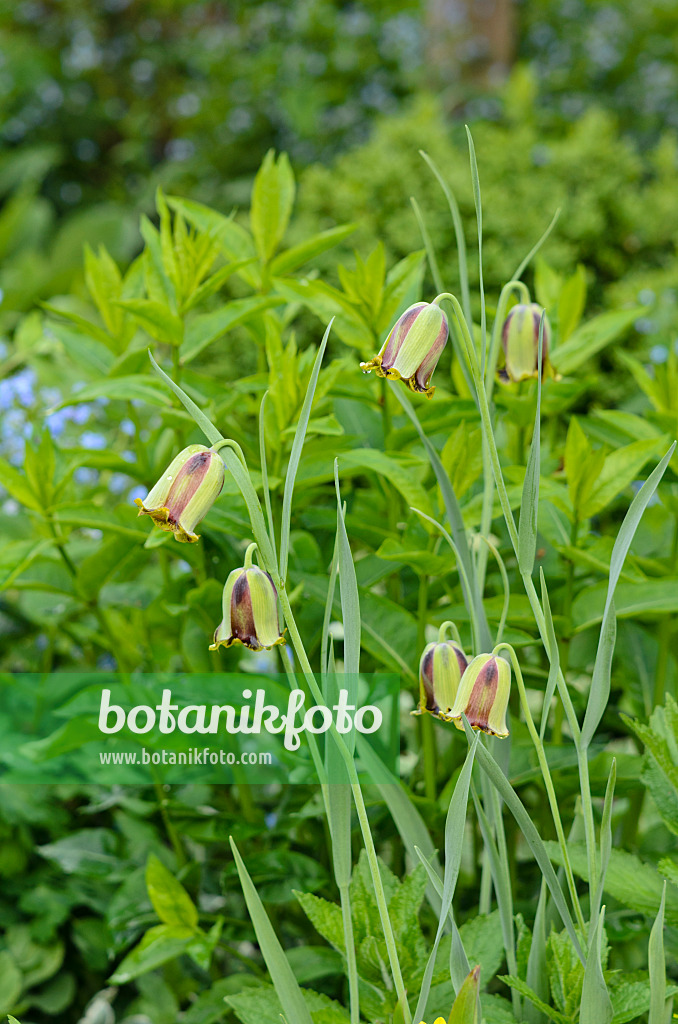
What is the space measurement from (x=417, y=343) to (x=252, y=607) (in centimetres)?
22

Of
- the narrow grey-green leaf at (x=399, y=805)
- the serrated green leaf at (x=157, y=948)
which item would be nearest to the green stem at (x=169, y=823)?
the serrated green leaf at (x=157, y=948)

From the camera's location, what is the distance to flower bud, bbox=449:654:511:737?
632 millimetres

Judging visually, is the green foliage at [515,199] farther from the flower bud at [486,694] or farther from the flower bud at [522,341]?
the flower bud at [486,694]

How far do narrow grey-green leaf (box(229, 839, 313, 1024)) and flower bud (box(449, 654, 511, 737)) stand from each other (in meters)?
0.19

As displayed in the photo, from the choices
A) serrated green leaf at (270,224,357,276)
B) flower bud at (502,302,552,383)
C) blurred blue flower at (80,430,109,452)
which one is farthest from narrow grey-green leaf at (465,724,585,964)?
blurred blue flower at (80,430,109,452)

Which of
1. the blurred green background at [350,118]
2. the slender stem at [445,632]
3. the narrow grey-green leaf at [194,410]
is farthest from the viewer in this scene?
the blurred green background at [350,118]

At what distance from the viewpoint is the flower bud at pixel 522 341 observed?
825 mm

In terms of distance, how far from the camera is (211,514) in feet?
2.80

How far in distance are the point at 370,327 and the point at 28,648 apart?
31.2 inches

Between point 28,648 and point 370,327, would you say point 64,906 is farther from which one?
point 370,327

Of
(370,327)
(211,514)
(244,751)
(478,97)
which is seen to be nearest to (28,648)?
(244,751)

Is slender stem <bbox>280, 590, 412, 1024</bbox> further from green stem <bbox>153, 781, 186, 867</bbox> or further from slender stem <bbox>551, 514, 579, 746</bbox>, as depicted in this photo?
green stem <bbox>153, 781, 186, 867</bbox>

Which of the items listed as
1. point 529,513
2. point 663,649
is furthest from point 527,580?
point 663,649

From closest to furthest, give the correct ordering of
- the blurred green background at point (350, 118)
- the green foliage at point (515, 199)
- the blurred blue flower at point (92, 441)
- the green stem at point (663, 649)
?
the green stem at point (663, 649) < the blurred blue flower at point (92, 441) < the green foliage at point (515, 199) < the blurred green background at point (350, 118)
